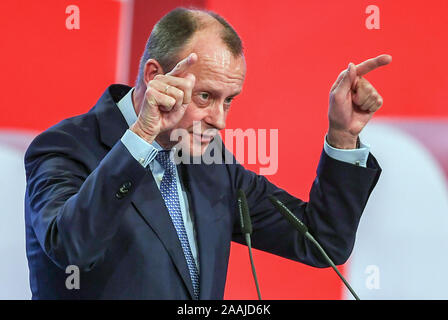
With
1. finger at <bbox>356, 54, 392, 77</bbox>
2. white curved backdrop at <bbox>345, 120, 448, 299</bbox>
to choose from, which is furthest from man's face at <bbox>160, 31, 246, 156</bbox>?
white curved backdrop at <bbox>345, 120, 448, 299</bbox>

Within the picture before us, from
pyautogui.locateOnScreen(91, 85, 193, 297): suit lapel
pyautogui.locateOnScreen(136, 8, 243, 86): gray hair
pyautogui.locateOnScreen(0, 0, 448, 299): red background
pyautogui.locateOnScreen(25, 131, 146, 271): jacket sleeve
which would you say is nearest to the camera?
pyautogui.locateOnScreen(25, 131, 146, 271): jacket sleeve

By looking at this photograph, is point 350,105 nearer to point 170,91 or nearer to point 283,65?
point 170,91

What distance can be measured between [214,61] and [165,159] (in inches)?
12.1

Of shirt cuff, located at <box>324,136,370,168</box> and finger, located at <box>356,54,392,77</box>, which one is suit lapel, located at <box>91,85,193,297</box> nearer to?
shirt cuff, located at <box>324,136,370,168</box>

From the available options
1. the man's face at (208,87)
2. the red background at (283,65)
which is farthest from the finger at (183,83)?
the red background at (283,65)

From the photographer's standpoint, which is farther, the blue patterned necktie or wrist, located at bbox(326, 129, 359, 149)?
wrist, located at bbox(326, 129, 359, 149)

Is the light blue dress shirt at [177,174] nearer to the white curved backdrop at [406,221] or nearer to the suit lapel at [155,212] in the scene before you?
the suit lapel at [155,212]

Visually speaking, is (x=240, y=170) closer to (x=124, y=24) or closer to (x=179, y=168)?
(x=179, y=168)

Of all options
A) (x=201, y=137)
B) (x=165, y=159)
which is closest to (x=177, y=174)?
(x=165, y=159)

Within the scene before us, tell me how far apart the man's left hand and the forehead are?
28cm

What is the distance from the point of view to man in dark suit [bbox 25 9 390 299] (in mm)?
1342

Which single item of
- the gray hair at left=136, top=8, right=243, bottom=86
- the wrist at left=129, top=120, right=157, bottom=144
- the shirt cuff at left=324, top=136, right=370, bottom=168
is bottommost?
the shirt cuff at left=324, top=136, right=370, bottom=168

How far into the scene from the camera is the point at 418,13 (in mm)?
2545
